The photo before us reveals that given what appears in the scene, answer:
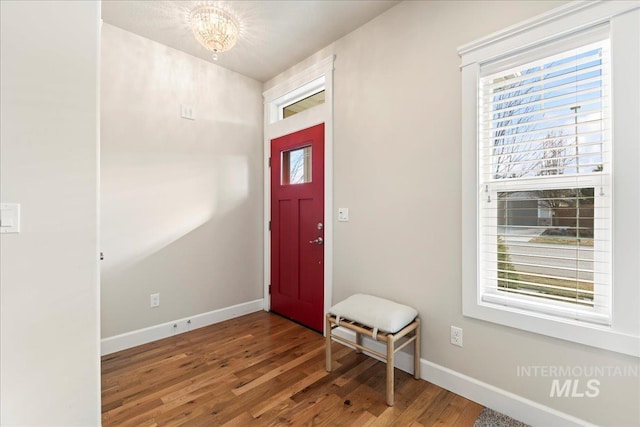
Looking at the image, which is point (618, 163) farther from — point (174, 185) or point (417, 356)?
point (174, 185)

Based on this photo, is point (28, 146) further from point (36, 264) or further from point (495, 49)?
point (495, 49)

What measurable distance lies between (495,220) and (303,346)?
1.79 metres

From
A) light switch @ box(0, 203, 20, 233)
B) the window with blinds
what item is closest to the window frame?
the window with blinds

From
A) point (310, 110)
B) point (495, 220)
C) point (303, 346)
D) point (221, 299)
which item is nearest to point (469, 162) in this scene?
point (495, 220)

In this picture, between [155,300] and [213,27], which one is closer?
[213,27]

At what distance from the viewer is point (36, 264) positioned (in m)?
1.18

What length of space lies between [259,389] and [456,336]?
132 cm

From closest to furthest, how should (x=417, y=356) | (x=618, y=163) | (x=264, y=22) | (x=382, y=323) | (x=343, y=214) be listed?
(x=618, y=163) < (x=382, y=323) < (x=417, y=356) < (x=264, y=22) < (x=343, y=214)

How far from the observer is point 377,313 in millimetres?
1862

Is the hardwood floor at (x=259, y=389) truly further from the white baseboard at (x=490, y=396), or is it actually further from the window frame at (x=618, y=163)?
the window frame at (x=618, y=163)

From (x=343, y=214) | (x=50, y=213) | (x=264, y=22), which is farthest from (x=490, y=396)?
(x=264, y=22)

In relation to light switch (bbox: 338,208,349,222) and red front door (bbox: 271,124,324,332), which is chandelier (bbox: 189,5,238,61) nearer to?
red front door (bbox: 271,124,324,332)

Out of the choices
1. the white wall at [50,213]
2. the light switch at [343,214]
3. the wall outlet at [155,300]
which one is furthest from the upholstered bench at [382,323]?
the wall outlet at [155,300]

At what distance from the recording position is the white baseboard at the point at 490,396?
1463mm
